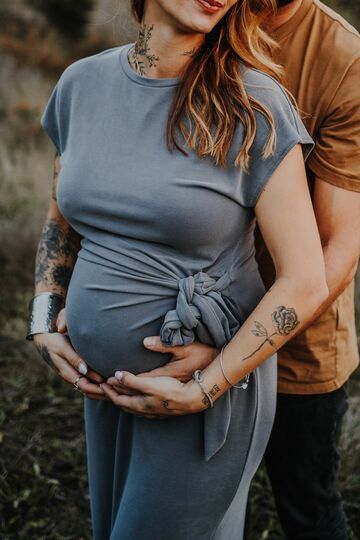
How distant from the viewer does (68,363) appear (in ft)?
7.09

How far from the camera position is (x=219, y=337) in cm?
195

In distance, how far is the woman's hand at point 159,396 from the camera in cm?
189

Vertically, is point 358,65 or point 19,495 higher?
point 358,65

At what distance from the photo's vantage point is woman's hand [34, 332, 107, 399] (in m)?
2.08

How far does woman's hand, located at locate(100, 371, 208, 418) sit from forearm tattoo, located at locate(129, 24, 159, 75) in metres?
0.88

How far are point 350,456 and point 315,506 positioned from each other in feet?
3.59

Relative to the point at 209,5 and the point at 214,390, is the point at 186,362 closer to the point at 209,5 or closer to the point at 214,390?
the point at 214,390

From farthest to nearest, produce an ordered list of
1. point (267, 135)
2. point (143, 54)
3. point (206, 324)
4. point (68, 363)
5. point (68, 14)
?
1. point (68, 14)
2. point (68, 363)
3. point (143, 54)
4. point (206, 324)
5. point (267, 135)

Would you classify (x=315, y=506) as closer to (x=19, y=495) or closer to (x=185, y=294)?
(x=185, y=294)

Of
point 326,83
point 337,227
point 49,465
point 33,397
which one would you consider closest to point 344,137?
point 326,83

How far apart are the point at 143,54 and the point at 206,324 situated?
0.81 meters

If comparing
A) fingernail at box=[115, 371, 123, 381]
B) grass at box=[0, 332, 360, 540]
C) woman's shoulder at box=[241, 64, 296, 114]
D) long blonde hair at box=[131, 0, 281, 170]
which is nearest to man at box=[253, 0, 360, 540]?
long blonde hair at box=[131, 0, 281, 170]

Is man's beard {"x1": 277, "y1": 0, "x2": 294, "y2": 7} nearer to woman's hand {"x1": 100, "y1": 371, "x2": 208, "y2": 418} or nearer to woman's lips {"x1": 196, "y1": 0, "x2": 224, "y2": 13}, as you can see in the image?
woman's lips {"x1": 196, "y1": 0, "x2": 224, "y2": 13}

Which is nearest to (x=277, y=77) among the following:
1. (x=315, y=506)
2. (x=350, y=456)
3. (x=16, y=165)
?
(x=315, y=506)
